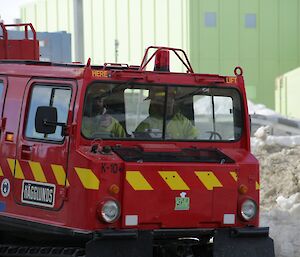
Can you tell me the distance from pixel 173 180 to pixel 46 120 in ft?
4.40

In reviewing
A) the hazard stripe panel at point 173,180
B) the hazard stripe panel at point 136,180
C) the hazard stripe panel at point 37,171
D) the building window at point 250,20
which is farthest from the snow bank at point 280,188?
the building window at point 250,20

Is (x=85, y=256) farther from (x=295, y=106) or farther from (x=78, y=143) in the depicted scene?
(x=295, y=106)

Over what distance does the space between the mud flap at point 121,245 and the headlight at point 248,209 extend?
101cm

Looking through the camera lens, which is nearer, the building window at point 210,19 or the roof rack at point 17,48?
the roof rack at point 17,48

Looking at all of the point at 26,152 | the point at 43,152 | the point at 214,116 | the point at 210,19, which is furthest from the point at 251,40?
the point at 43,152

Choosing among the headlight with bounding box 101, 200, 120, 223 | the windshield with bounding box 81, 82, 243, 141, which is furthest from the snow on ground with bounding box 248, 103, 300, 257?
the headlight with bounding box 101, 200, 120, 223

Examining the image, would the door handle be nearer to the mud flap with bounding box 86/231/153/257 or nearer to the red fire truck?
the red fire truck

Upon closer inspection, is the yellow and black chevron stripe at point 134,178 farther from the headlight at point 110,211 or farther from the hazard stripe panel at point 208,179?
the headlight at point 110,211

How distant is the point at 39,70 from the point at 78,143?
40.1 inches

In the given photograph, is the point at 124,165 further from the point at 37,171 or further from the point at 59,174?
the point at 37,171

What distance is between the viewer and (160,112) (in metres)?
7.26

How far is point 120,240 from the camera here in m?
6.56

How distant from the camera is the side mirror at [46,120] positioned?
673 cm

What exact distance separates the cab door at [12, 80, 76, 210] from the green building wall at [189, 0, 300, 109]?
107ft
